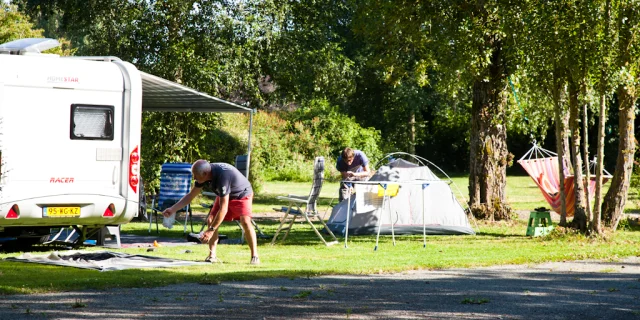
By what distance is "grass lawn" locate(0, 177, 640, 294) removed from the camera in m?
7.80

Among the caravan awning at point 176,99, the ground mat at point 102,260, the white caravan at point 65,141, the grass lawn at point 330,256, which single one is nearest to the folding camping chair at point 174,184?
the grass lawn at point 330,256

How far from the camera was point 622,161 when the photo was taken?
41.9 ft

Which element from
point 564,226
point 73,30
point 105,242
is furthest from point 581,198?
point 73,30

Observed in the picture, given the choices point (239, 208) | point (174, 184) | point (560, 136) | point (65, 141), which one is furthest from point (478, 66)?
point (65, 141)

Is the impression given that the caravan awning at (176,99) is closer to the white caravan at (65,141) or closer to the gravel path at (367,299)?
the white caravan at (65,141)

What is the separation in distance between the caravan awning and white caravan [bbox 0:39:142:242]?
4.64 ft

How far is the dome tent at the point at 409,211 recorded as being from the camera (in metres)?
13.1

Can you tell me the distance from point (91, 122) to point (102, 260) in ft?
5.86

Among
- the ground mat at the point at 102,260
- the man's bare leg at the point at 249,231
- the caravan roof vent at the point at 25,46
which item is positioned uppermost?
the caravan roof vent at the point at 25,46

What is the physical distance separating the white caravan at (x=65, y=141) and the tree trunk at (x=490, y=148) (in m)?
6.46

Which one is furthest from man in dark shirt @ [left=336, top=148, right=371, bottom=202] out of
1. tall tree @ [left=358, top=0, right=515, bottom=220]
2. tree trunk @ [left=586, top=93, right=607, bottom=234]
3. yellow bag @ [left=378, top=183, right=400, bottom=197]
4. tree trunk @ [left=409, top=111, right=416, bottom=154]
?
tree trunk @ [left=409, top=111, right=416, bottom=154]

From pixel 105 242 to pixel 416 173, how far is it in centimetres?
454

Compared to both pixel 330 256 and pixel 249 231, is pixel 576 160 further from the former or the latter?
pixel 249 231

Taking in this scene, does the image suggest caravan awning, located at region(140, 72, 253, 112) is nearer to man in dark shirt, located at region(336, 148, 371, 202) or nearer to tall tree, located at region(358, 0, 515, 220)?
man in dark shirt, located at region(336, 148, 371, 202)
